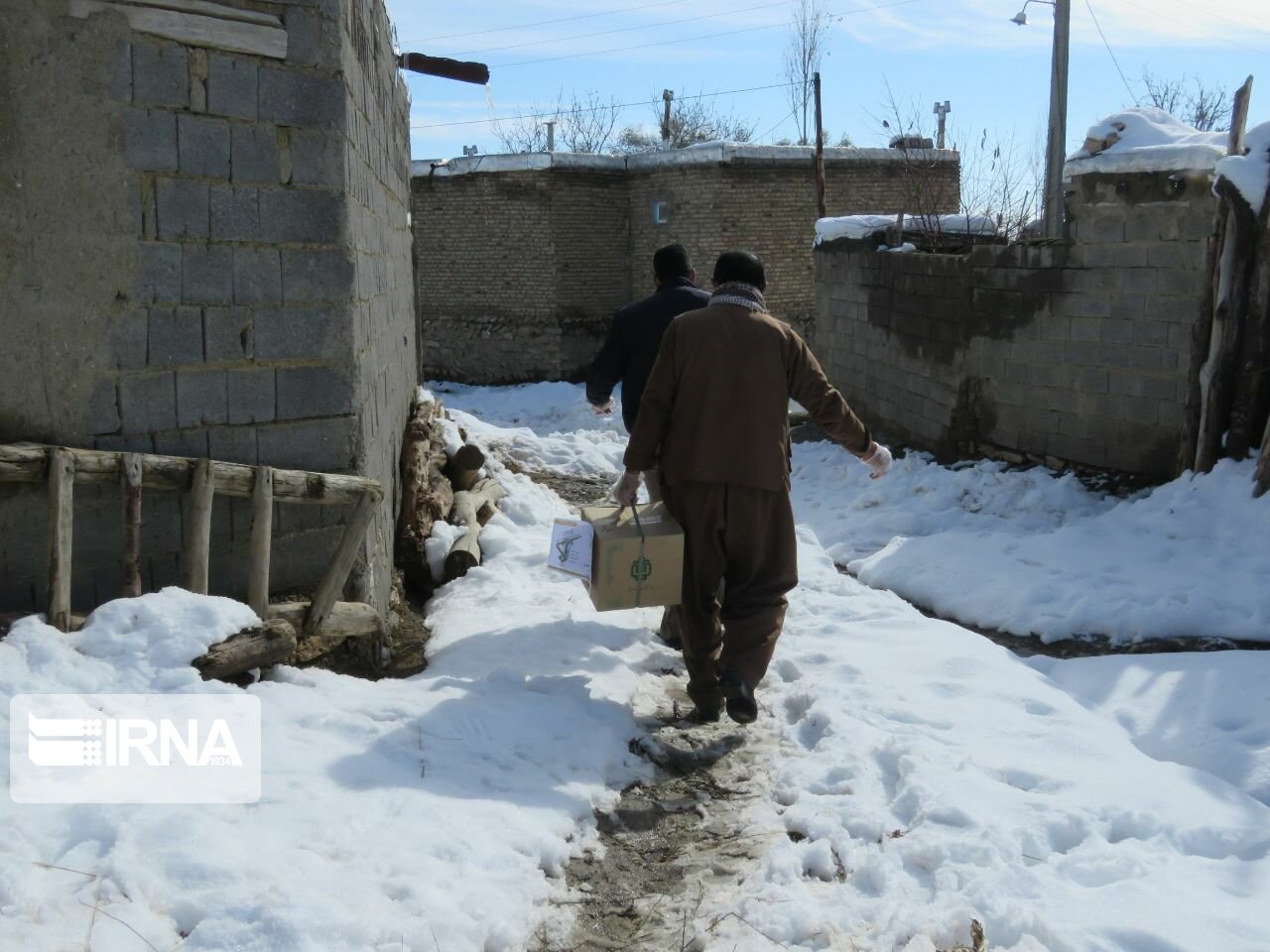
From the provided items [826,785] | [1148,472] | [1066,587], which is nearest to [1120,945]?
[826,785]

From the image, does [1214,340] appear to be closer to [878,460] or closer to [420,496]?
[878,460]

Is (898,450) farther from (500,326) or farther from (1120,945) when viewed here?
(500,326)

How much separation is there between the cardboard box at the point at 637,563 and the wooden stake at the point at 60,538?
5.84 ft

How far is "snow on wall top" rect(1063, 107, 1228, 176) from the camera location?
7469 mm

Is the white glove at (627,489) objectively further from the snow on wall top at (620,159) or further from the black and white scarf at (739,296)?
the snow on wall top at (620,159)

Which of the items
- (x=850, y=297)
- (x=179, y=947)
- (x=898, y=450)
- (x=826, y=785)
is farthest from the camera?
(x=850, y=297)

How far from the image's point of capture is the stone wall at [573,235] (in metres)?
19.1

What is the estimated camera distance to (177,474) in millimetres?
4027

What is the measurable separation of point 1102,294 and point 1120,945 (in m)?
6.33


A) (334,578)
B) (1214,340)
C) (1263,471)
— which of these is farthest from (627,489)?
(1214,340)

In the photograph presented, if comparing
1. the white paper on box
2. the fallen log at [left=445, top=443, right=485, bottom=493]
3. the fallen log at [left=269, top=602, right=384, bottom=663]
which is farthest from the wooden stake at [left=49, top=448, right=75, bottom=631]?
the fallen log at [left=445, top=443, right=485, bottom=493]

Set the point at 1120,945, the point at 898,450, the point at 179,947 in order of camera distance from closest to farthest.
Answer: the point at 179,947 < the point at 1120,945 < the point at 898,450

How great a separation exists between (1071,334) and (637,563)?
553 cm

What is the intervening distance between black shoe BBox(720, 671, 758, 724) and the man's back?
149cm
